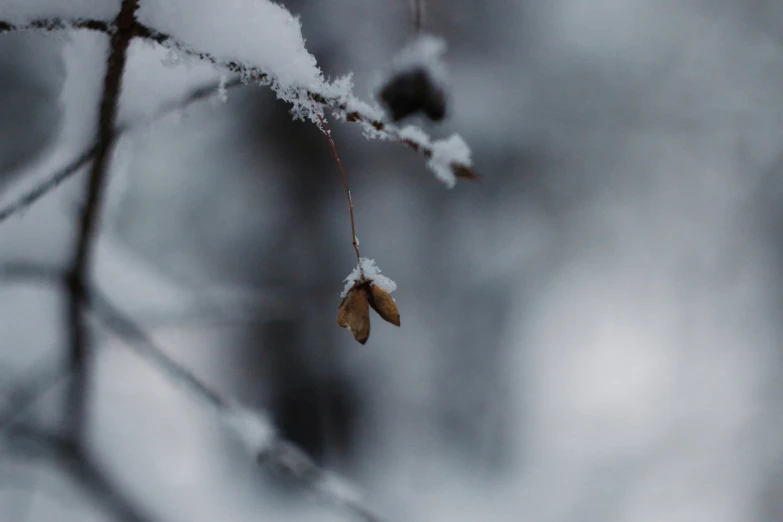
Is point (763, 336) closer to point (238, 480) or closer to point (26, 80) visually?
point (238, 480)

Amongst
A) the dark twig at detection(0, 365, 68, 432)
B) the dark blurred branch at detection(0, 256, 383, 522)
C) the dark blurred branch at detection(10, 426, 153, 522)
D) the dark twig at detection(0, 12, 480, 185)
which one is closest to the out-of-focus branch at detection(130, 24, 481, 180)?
the dark twig at detection(0, 12, 480, 185)

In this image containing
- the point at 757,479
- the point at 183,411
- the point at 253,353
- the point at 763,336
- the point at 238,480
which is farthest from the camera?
the point at 763,336

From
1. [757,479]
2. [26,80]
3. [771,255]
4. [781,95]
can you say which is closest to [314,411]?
[26,80]

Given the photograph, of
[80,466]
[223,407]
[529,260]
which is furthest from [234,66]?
[529,260]

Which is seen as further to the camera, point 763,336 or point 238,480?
point 763,336

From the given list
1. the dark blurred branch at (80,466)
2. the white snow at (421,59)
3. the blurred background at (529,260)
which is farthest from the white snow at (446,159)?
the blurred background at (529,260)

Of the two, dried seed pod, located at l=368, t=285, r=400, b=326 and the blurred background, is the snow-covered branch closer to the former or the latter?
dried seed pod, located at l=368, t=285, r=400, b=326

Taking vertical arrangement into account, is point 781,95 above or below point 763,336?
above
